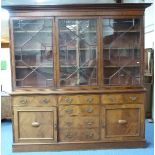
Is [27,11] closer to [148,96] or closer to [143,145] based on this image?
[143,145]

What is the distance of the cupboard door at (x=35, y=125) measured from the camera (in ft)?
11.5

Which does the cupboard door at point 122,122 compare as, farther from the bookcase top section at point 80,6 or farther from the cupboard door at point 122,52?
the bookcase top section at point 80,6

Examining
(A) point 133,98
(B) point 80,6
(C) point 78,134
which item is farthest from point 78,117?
(B) point 80,6

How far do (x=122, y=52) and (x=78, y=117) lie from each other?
3.73 feet

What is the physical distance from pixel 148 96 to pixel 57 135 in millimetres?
2290

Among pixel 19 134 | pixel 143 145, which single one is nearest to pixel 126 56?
pixel 143 145

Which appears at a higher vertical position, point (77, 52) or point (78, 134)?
point (77, 52)

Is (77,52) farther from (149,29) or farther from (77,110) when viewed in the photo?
(149,29)

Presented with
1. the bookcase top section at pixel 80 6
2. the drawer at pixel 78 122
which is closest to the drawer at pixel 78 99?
the drawer at pixel 78 122

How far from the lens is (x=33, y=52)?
3566 millimetres

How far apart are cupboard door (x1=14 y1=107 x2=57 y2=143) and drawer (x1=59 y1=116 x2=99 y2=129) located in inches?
4.6

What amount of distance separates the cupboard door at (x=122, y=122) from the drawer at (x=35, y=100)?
0.76 meters

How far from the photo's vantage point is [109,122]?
359 cm

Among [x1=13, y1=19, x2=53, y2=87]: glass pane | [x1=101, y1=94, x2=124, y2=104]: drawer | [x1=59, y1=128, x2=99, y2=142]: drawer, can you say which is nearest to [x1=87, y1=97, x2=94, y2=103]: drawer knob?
[x1=101, y1=94, x2=124, y2=104]: drawer
